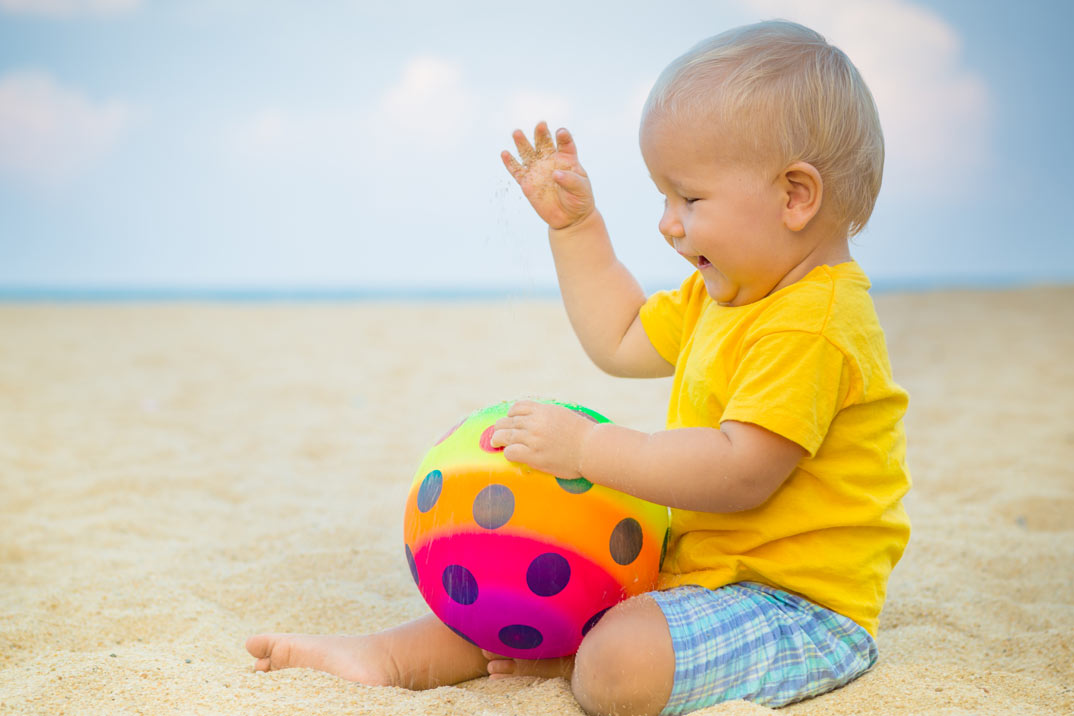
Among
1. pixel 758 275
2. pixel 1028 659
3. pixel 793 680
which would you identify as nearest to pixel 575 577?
pixel 793 680

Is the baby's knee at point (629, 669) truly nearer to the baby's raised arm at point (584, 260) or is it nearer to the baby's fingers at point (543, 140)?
the baby's raised arm at point (584, 260)

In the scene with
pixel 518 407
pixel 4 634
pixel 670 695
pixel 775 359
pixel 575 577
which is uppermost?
pixel 775 359

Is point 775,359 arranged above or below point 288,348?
above

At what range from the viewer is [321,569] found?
306 centimetres

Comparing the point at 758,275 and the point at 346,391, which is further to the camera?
the point at 346,391

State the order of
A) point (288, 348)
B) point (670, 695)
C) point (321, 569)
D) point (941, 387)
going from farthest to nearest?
1. point (288, 348)
2. point (941, 387)
3. point (321, 569)
4. point (670, 695)

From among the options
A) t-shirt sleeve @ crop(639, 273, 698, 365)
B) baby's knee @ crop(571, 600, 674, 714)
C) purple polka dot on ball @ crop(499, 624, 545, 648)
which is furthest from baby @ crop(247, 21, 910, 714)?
t-shirt sleeve @ crop(639, 273, 698, 365)

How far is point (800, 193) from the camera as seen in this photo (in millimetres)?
2014

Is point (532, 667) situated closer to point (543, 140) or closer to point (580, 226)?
point (580, 226)

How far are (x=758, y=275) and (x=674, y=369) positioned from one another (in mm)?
591

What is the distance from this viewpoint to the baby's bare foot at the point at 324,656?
217 cm

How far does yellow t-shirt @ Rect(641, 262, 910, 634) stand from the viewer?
193cm

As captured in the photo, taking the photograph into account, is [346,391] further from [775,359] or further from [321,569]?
[775,359]

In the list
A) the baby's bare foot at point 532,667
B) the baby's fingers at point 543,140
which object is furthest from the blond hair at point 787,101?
the baby's bare foot at point 532,667
